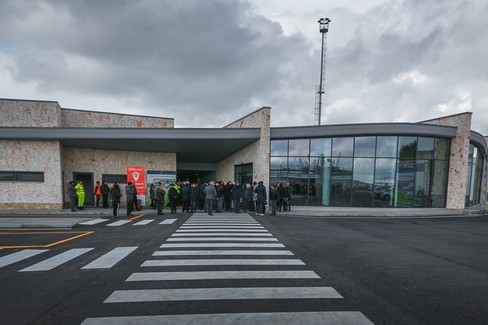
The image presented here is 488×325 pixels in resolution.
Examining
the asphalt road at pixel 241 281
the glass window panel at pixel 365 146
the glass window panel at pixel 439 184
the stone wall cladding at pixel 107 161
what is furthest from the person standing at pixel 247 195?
the glass window panel at pixel 439 184

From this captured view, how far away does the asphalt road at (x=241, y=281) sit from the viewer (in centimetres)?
340

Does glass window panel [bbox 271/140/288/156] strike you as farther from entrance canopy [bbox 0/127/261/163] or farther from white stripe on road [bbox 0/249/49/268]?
white stripe on road [bbox 0/249/49/268]

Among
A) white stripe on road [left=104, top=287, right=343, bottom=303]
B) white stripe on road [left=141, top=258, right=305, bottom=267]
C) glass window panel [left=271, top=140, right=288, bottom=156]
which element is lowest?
white stripe on road [left=141, top=258, right=305, bottom=267]

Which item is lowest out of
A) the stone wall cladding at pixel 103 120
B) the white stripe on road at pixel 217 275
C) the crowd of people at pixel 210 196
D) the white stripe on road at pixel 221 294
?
the crowd of people at pixel 210 196

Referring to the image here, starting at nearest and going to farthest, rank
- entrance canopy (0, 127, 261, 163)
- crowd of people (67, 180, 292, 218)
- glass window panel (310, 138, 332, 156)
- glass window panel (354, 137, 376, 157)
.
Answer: crowd of people (67, 180, 292, 218), entrance canopy (0, 127, 261, 163), glass window panel (354, 137, 376, 157), glass window panel (310, 138, 332, 156)

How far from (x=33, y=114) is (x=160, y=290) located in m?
20.6

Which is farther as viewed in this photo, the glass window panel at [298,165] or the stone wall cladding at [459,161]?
the glass window panel at [298,165]

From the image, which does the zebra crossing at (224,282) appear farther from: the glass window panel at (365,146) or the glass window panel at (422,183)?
the glass window panel at (422,183)

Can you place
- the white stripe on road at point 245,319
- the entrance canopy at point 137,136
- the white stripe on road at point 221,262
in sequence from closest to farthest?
the white stripe on road at point 245,319 < the white stripe on road at point 221,262 < the entrance canopy at point 137,136

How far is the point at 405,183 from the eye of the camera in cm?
1866

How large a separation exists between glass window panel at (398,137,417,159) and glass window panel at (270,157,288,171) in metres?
8.38

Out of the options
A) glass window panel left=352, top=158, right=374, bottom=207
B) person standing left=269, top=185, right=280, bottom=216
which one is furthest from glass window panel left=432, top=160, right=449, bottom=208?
person standing left=269, top=185, right=280, bottom=216

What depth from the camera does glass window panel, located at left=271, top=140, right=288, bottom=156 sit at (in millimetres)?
18406

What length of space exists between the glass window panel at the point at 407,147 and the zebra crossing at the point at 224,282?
15583mm
